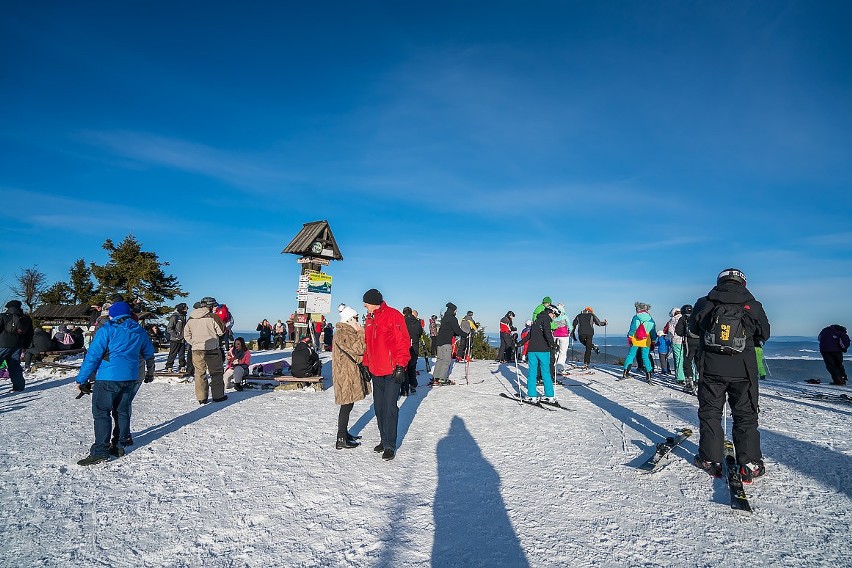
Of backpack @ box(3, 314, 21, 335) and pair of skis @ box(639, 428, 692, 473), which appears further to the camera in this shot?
backpack @ box(3, 314, 21, 335)

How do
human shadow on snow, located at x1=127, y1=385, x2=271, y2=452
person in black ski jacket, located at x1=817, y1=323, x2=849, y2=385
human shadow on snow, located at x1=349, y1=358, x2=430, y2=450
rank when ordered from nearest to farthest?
human shadow on snow, located at x1=127, y1=385, x2=271, y2=452, human shadow on snow, located at x1=349, y1=358, x2=430, y2=450, person in black ski jacket, located at x1=817, y1=323, x2=849, y2=385

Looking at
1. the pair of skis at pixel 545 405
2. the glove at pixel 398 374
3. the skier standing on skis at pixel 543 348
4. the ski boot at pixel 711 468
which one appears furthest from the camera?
the skier standing on skis at pixel 543 348

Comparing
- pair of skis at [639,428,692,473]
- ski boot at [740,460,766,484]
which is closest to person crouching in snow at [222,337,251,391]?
pair of skis at [639,428,692,473]

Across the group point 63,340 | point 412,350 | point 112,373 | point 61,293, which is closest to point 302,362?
point 412,350

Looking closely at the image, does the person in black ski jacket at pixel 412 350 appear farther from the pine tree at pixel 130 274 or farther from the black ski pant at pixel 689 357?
the pine tree at pixel 130 274

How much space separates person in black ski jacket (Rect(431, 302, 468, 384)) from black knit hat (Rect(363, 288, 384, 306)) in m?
5.35

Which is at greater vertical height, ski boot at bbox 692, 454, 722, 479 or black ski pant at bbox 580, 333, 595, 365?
black ski pant at bbox 580, 333, 595, 365

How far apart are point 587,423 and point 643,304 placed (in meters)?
5.77

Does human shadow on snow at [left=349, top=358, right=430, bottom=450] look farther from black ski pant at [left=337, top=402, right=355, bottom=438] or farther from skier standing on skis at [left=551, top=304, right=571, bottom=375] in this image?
skier standing on skis at [left=551, top=304, right=571, bottom=375]

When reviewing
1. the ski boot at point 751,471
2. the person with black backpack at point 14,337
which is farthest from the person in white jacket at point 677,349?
the person with black backpack at point 14,337

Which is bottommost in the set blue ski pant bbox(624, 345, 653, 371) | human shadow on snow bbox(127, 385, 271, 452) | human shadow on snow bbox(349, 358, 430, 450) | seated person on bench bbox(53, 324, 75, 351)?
human shadow on snow bbox(349, 358, 430, 450)

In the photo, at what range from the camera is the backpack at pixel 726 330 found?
456 centimetres

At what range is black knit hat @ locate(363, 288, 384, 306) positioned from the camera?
19.1 feet

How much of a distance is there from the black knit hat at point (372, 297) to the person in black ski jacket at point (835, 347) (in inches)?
501
